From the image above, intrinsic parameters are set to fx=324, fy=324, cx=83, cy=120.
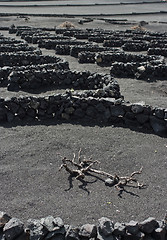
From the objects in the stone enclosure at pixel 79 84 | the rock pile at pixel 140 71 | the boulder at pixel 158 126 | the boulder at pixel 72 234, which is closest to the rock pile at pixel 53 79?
the stone enclosure at pixel 79 84

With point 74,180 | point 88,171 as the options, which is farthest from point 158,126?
point 74,180

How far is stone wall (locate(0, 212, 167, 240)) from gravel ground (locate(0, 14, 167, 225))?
0.80 meters

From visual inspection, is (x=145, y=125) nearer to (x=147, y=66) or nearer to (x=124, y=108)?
(x=124, y=108)

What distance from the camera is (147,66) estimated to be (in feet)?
48.2

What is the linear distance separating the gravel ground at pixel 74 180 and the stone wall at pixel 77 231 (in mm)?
802

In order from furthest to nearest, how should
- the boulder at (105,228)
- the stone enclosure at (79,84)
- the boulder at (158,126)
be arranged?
1. the stone enclosure at (79,84)
2. the boulder at (158,126)
3. the boulder at (105,228)

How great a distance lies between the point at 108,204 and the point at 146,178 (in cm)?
115

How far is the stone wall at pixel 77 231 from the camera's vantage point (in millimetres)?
4348

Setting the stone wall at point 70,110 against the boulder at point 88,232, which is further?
the stone wall at point 70,110

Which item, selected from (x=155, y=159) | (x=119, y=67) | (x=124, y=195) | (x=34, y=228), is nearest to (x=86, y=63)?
(x=119, y=67)

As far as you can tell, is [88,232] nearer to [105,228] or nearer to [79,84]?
[105,228]

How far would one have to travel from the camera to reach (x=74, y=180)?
6.37 m

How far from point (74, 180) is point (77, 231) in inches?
77.9

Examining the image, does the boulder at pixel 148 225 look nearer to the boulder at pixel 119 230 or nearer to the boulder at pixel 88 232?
the boulder at pixel 119 230
